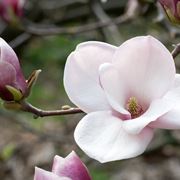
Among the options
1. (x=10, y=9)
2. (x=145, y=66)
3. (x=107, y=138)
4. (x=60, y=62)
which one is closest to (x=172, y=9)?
(x=145, y=66)

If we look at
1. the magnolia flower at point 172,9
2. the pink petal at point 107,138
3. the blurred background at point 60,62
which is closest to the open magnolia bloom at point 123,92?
the pink petal at point 107,138

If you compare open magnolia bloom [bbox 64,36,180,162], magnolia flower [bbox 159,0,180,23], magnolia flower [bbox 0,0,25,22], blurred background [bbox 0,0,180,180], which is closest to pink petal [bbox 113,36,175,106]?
open magnolia bloom [bbox 64,36,180,162]

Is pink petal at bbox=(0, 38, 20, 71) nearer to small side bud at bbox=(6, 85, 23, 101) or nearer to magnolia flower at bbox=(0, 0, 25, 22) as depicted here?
small side bud at bbox=(6, 85, 23, 101)

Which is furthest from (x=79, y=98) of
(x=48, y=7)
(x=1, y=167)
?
(x=48, y=7)

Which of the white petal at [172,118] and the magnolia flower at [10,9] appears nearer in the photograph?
the white petal at [172,118]

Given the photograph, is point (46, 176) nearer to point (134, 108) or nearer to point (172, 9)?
point (134, 108)

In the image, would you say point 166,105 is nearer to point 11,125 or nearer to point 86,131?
point 86,131

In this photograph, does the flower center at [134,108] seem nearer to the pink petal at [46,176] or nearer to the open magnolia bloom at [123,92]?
the open magnolia bloom at [123,92]
